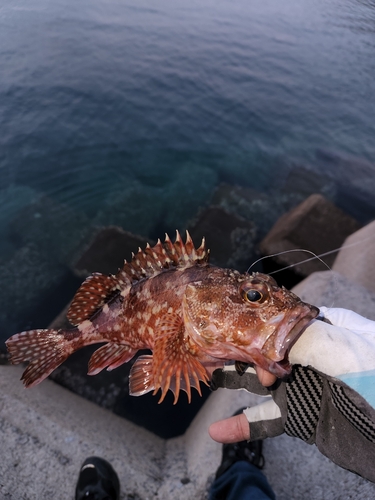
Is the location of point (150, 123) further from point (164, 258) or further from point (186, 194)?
point (164, 258)

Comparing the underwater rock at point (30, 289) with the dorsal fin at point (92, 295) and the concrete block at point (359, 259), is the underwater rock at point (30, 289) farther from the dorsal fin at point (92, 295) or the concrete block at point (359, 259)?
the concrete block at point (359, 259)

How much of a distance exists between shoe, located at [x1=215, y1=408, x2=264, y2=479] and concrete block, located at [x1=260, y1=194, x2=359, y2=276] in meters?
4.01

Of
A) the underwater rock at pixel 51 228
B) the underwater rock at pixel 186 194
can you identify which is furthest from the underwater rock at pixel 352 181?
the underwater rock at pixel 51 228

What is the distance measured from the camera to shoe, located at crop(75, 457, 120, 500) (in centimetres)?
356

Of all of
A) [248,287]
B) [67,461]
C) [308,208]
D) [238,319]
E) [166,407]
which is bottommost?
[166,407]

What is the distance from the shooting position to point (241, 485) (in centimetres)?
341

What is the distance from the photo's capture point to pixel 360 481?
349 cm

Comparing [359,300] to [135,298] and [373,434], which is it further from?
[135,298]

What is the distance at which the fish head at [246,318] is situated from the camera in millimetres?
2529

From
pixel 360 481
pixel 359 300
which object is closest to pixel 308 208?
pixel 359 300

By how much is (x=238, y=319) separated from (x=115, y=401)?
3697mm

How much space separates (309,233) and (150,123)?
8.30 metres

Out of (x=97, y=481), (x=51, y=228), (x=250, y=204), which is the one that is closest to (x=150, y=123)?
(x=250, y=204)

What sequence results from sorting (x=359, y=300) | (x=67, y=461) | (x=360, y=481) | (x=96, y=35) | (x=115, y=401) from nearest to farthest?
(x=360, y=481)
(x=67, y=461)
(x=359, y=300)
(x=115, y=401)
(x=96, y=35)
